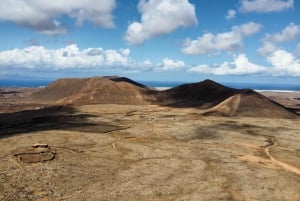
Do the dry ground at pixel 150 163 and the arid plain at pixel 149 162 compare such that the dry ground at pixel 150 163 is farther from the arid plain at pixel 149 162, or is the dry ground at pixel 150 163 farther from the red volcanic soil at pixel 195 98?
the red volcanic soil at pixel 195 98

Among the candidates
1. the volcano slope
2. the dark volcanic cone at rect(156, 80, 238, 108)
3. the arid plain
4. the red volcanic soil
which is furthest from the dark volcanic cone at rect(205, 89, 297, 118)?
the volcano slope

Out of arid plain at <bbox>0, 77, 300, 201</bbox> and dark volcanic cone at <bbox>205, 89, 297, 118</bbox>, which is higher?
dark volcanic cone at <bbox>205, 89, 297, 118</bbox>

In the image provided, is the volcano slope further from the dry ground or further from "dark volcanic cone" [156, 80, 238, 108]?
the dry ground

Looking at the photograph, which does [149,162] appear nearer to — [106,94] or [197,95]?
[197,95]

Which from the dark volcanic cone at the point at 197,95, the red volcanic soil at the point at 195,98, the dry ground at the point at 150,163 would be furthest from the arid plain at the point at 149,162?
the dark volcanic cone at the point at 197,95

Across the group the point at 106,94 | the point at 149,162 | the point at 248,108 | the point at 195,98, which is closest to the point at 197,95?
the point at 195,98
